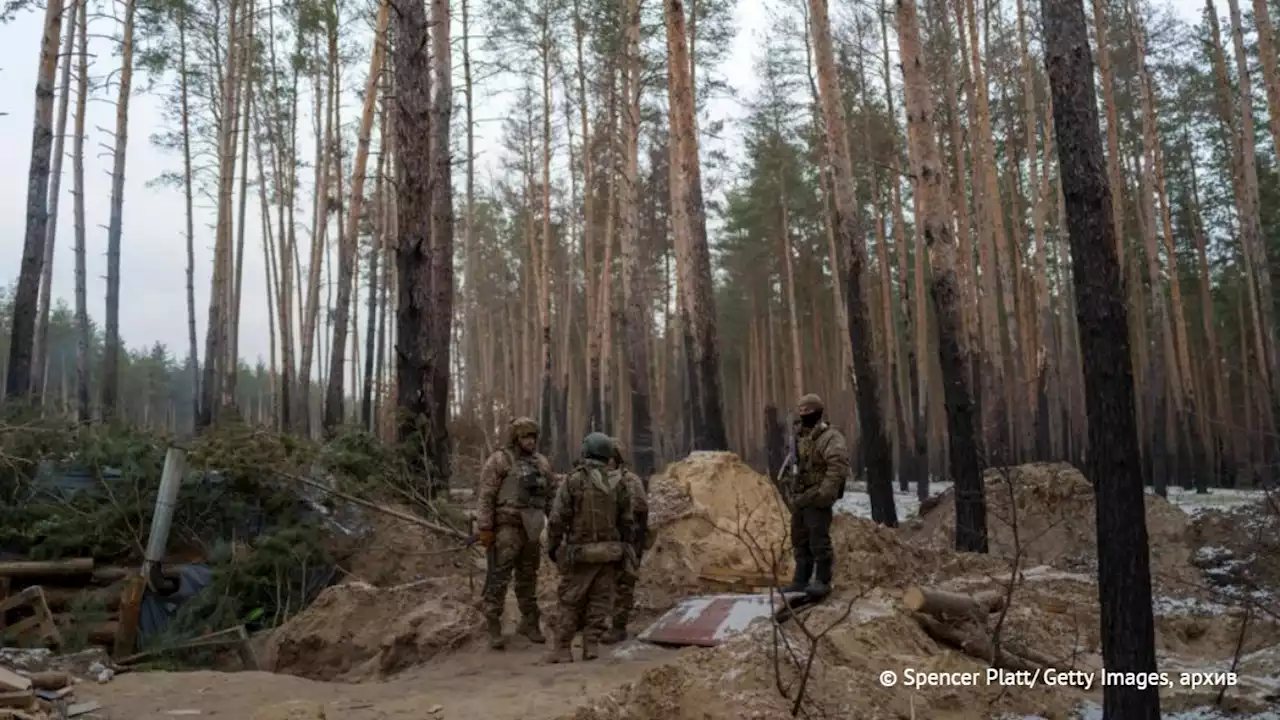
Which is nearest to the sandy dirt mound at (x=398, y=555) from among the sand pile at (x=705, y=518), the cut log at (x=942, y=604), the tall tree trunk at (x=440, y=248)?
the tall tree trunk at (x=440, y=248)

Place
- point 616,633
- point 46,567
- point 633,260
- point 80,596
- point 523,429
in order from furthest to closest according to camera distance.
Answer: point 633,260, point 46,567, point 80,596, point 523,429, point 616,633

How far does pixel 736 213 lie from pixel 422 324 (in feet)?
76.6

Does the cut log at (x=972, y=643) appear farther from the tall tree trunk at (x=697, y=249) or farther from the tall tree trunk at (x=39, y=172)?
the tall tree trunk at (x=39, y=172)

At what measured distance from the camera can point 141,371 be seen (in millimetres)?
65000

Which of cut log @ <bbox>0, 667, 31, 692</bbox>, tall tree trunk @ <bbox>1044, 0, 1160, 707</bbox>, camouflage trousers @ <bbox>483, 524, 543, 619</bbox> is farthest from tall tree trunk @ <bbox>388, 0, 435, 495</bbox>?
tall tree trunk @ <bbox>1044, 0, 1160, 707</bbox>

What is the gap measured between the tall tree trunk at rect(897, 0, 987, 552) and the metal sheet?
A: 341 cm

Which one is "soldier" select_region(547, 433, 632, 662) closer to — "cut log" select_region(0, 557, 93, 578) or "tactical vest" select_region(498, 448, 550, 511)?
"tactical vest" select_region(498, 448, 550, 511)

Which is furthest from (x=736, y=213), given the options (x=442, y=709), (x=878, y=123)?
(x=442, y=709)

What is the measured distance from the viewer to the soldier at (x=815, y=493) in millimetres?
6484

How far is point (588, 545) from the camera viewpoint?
635 centimetres

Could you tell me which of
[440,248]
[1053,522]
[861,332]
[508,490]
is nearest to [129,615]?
[508,490]

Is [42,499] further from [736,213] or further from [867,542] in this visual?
[736,213]

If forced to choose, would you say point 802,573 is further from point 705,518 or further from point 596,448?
point 705,518

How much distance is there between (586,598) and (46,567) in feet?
15.1
